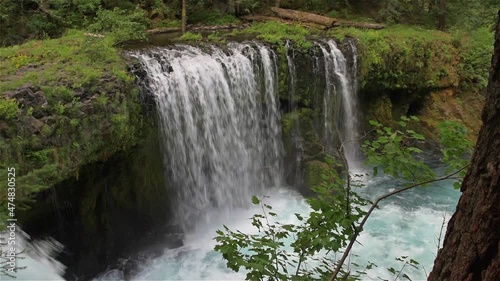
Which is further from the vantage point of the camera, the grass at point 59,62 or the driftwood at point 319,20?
the driftwood at point 319,20

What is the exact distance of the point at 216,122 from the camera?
10305mm

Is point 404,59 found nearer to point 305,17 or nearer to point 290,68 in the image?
point 305,17

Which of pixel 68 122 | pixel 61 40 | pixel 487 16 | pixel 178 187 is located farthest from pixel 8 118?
pixel 487 16

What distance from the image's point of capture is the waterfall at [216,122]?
9.53 m

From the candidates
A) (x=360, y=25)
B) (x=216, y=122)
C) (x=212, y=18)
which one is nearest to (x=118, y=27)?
(x=216, y=122)

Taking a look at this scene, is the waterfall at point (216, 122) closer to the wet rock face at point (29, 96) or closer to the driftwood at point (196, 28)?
the wet rock face at point (29, 96)

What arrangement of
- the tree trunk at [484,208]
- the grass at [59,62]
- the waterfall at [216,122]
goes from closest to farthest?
the tree trunk at [484,208]
the grass at [59,62]
the waterfall at [216,122]

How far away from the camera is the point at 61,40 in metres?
11.0

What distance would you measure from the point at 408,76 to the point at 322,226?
11.7 m

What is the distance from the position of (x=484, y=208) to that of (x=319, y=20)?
1459cm

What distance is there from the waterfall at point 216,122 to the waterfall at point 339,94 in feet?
5.76

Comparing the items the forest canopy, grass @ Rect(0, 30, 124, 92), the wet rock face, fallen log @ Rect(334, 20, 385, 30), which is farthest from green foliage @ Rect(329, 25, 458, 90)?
the wet rock face

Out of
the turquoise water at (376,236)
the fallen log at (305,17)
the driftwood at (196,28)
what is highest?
the fallen log at (305,17)

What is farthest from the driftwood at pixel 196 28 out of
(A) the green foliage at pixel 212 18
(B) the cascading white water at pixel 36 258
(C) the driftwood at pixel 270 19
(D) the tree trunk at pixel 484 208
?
(D) the tree trunk at pixel 484 208
